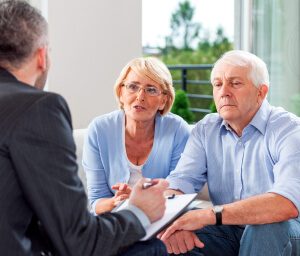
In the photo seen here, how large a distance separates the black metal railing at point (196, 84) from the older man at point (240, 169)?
12.8ft

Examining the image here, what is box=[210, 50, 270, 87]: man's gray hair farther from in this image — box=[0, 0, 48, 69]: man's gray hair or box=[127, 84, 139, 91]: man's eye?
box=[0, 0, 48, 69]: man's gray hair

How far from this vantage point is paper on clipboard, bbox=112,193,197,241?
1.47 m

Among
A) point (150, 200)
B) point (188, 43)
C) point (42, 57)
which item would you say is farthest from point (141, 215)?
point (188, 43)

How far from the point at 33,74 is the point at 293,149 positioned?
1089 millimetres

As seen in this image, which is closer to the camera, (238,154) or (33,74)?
(33,74)

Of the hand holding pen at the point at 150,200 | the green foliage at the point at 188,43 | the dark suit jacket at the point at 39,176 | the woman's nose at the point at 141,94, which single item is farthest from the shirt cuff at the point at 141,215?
the green foliage at the point at 188,43

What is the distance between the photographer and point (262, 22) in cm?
457

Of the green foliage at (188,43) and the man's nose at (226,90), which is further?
the green foliage at (188,43)

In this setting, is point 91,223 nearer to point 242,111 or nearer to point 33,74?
point 33,74

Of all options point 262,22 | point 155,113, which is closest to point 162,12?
point 262,22

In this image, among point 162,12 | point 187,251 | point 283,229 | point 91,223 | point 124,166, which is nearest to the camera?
point 91,223

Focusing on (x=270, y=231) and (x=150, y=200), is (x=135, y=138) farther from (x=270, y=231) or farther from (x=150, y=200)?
(x=150, y=200)

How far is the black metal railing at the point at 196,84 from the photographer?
6.97 meters

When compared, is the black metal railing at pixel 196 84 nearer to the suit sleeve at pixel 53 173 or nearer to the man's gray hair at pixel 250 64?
the man's gray hair at pixel 250 64
